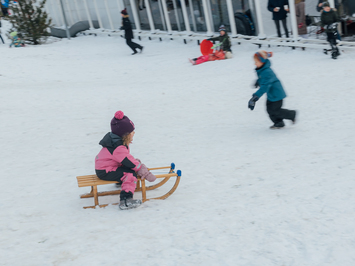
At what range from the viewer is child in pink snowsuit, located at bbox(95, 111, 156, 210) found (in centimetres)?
475

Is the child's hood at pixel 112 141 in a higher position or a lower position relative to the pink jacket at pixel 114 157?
higher

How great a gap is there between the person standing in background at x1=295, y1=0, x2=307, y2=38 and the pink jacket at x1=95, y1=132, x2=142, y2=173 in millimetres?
10658

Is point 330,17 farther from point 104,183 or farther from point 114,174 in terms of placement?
→ point 104,183

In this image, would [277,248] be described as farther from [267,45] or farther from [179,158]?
[267,45]

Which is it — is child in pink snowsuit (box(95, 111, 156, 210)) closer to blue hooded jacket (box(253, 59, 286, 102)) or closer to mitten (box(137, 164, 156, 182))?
mitten (box(137, 164, 156, 182))

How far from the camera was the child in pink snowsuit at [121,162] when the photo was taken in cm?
475

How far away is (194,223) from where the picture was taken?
4406 mm

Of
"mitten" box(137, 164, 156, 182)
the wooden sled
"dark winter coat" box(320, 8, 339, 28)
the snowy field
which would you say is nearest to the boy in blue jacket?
the snowy field

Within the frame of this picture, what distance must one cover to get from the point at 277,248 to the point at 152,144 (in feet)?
12.8

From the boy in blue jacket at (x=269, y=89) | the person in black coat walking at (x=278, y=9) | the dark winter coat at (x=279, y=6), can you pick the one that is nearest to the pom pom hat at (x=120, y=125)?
the boy in blue jacket at (x=269, y=89)

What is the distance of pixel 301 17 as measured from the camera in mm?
13688

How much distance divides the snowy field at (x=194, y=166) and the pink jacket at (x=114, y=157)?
52 centimetres

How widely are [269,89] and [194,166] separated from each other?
195 cm

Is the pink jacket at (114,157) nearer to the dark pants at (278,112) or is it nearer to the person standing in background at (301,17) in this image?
the dark pants at (278,112)
